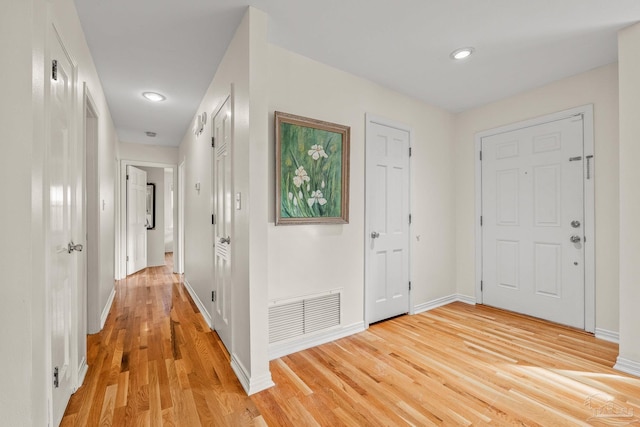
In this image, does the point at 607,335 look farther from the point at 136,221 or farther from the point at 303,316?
the point at 136,221

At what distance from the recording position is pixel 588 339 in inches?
102

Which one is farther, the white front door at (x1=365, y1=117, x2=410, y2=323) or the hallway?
the white front door at (x1=365, y1=117, x2=410, y2=323)

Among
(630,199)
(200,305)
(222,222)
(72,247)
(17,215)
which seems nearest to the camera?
(17,215)

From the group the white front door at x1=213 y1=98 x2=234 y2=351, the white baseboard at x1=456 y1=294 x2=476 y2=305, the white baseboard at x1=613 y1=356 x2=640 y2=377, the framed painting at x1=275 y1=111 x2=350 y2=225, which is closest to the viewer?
the white baseboard at x1=613 y1=356 x2=640 y2=377

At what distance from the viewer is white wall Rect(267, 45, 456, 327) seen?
2.29 m

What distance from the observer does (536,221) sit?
3074mm

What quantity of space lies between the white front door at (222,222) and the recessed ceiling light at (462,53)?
6.20ft

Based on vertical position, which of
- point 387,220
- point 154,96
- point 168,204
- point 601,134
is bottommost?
point 387,220

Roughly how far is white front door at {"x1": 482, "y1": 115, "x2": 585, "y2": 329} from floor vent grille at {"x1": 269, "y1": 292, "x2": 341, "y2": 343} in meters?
2.12

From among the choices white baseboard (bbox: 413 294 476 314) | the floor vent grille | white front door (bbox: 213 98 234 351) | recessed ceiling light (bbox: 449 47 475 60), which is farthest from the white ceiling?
white baseboard (bbox: 413 294 476 314)

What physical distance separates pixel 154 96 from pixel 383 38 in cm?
252

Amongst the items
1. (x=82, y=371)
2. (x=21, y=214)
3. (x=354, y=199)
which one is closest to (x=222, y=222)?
(x=354, y=199)

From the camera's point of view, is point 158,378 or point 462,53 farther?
point 462,53

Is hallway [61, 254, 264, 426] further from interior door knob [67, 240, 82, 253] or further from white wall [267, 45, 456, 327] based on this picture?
interior door knob [67, 240, 82, 253]
